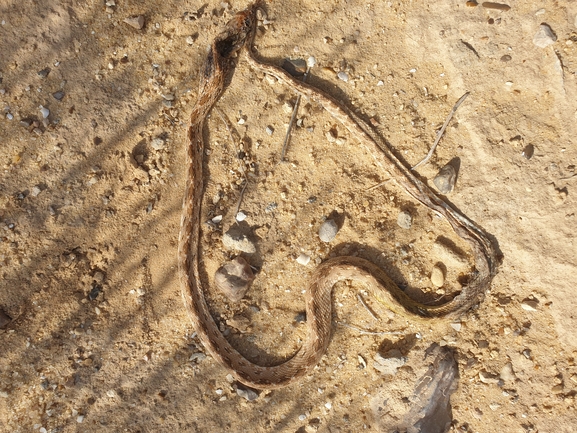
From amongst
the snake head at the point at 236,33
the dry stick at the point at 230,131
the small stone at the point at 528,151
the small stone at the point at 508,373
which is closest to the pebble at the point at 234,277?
the dry stick at the point at 230,131

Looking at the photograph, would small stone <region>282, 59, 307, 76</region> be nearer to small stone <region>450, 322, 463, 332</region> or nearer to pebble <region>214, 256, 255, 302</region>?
pebble <region>214, 256, 255, 302</region>

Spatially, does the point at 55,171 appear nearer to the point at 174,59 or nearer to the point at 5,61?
the point at 5,61

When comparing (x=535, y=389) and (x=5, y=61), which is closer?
(x=5, y=61)

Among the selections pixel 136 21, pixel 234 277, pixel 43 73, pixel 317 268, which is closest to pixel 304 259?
pixel 317 268

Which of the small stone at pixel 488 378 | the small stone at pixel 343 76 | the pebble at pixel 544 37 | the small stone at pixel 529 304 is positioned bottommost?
the small stone at pixel 488 378

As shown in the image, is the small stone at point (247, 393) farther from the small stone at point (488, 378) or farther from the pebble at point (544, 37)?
the pebble at point (544, 37)

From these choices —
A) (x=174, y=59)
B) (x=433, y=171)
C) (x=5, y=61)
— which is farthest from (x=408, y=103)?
(x=5, y=61)
